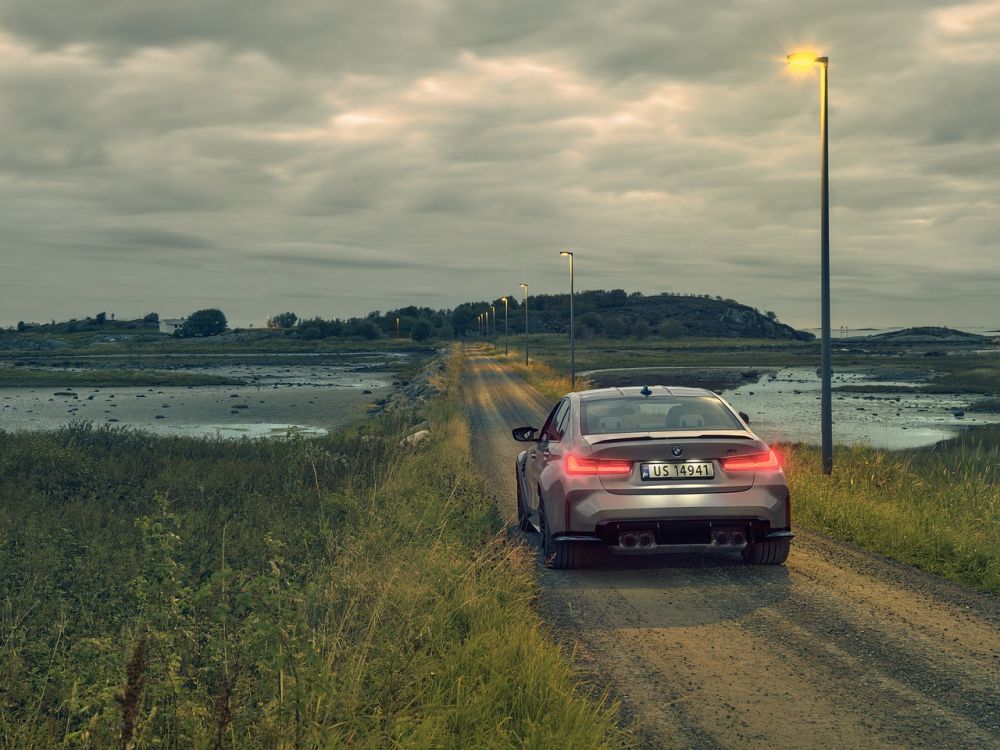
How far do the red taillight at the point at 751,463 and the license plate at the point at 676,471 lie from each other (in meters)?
0.17

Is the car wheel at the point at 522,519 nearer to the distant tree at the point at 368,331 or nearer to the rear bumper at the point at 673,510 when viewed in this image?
the rear bumper at the point at 673,510

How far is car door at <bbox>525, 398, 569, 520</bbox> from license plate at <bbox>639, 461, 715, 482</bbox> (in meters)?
1.46

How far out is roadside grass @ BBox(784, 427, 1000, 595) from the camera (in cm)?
833

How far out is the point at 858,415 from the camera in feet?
113

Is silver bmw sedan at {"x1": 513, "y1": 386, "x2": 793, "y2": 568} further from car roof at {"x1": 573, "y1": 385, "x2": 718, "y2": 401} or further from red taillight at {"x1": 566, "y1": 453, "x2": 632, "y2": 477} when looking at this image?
car roof at {"x1": 573, "y1": 385, "x2": 718, "y2": 401}

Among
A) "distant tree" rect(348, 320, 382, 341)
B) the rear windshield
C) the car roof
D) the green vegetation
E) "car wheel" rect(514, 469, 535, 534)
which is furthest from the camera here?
"distant tree" rect(348, 320, 382, 341)

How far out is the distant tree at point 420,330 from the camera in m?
194

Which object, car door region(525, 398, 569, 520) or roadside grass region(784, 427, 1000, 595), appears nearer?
roadside grass region(784, 427, 1000, 595)

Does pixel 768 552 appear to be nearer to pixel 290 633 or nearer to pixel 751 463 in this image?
pixel 751 463

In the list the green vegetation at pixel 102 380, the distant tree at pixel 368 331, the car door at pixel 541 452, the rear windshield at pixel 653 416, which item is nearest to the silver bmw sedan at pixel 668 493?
the rear windshield at pixel 653 416

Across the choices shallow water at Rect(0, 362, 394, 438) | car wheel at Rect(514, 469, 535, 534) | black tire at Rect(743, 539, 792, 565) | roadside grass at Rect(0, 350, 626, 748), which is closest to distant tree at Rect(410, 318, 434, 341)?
shallow water at Rect(0, 362, 394, 438)

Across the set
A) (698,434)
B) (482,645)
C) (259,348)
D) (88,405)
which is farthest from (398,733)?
(259,348)

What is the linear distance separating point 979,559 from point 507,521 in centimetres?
544

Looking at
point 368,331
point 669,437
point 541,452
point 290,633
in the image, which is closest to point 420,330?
point 368,331
